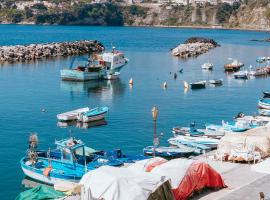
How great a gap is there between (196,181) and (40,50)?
95161mm

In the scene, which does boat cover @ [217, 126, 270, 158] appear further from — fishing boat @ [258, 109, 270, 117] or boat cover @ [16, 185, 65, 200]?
fishing boat @ [258, 109, 270, 117]

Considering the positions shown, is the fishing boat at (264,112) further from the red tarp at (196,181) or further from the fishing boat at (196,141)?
the red tarp at (196,181)

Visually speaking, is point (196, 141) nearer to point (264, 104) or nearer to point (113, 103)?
point (264, 104)

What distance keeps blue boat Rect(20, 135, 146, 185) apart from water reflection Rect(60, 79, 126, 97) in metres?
33.4

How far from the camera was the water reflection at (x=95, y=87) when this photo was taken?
234 ft

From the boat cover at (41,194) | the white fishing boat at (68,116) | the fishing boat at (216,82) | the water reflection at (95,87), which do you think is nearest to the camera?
the boat cover at (41,194)

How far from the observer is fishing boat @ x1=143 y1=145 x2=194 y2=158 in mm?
39562

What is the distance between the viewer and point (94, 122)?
52094 mm

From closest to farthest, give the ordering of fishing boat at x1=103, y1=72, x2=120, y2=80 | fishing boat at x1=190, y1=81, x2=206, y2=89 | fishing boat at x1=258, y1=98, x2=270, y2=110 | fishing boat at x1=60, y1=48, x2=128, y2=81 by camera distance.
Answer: fishing boat at x1=258, y1=98, x2=270, y2=110, fishing boat at x1=190, y1=81, x2=206, y2=89, fishing boat at x1=60, y1=48, x2=128, y2=81, fishing boat at x1=103, y1=72, x2=120, y2=80

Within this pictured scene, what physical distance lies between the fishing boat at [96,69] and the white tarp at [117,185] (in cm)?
5582

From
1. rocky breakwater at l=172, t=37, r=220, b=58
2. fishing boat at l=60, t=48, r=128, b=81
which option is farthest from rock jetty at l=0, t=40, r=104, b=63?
fishing boat at l=60, t=48, r=128, b=81

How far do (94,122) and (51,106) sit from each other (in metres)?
9.14

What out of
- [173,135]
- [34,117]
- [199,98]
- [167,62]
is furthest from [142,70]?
[173,135]

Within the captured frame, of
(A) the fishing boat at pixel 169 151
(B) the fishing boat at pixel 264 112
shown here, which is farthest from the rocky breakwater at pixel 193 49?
(A) the fishing boat at pixel 169 151
